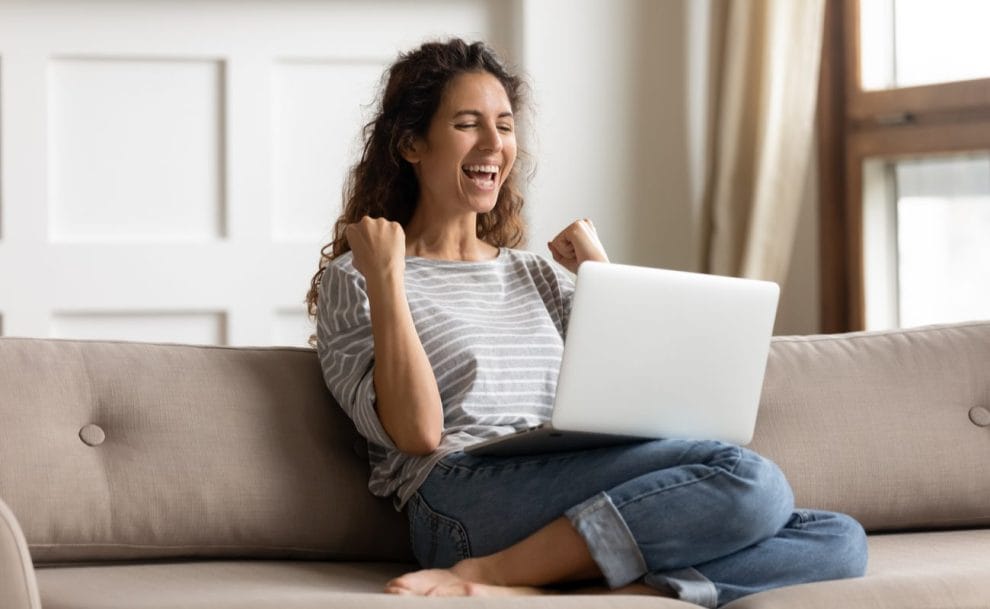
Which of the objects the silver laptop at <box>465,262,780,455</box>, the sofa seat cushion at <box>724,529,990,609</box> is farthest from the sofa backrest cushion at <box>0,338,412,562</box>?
the sofa seat cushion at <box>724,529,990,609</box>

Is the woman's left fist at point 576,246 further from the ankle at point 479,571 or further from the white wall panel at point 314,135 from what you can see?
the white wall panel at point 314,135

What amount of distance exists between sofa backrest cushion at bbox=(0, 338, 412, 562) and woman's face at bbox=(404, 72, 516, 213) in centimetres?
34

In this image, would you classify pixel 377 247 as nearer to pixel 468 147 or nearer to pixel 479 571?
pixel 468 147

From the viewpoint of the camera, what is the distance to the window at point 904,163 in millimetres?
3170

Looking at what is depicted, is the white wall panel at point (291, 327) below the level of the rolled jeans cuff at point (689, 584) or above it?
above

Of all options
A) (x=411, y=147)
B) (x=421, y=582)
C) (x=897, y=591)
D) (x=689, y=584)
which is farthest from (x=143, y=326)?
(x=897, y=591)

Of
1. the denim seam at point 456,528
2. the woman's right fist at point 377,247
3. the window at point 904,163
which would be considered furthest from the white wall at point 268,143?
the denim seam at point 456,528

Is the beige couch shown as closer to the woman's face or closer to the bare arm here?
the bare arm

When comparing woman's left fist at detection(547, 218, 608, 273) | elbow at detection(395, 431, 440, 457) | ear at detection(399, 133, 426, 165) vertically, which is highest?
Answer: ear at detection(399, 133, 426, 165)

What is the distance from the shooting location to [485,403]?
1957 millimetres

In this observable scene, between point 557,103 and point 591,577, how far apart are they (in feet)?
6.43

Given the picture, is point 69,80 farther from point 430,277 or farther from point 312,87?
point 430,277

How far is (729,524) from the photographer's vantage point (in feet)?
5.61

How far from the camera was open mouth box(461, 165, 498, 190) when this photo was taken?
7.02ft
